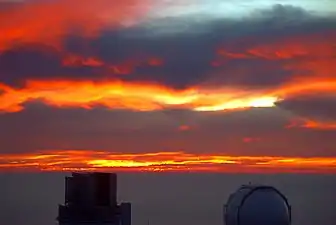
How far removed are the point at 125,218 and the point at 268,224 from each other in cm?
1216

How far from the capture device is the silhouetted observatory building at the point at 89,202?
1681 inches

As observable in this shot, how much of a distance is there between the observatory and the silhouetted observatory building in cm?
933

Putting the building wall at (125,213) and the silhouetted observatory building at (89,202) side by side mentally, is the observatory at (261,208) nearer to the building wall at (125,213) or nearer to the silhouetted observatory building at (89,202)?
the silhouetted observatory building at (89,202)

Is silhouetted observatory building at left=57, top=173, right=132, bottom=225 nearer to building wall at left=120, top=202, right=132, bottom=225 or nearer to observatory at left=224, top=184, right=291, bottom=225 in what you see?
building wall at left=120, top=202, right=132, bottom=225

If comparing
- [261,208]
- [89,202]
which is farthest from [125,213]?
[261,208]

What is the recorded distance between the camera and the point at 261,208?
1494 inches

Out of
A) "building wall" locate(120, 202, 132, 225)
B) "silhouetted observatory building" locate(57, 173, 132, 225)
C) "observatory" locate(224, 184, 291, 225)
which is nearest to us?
"observatory" locate(224, 184, 291, 225)

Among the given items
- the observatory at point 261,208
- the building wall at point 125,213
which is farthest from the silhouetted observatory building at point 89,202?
the observatory at point 261,208

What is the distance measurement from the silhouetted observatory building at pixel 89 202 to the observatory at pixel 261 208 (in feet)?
30.6

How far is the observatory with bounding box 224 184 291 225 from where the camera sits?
3781 cm

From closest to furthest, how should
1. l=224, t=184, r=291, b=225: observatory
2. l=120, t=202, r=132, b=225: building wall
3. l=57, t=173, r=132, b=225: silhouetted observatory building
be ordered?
l=224, t=184, r=291, b=225: observatory → l=57, t=173, r=132, b=225: silhouetted observatory building → l=120, t=202, r=132, b=225: building wall

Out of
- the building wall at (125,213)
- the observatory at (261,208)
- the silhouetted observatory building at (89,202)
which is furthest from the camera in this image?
the building wall at (125,213)

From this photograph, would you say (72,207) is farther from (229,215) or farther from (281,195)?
(281,195)

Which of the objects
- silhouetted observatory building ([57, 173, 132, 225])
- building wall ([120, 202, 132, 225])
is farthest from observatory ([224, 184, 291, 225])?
building wall ([120, 202, 132, 225])
